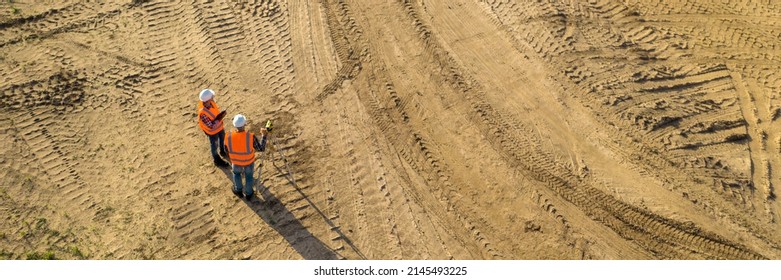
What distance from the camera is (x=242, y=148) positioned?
859 centimetres

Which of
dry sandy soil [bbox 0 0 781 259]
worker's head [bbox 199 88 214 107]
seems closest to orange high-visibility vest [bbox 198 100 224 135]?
worker's head [bbox 199 88 214 107]

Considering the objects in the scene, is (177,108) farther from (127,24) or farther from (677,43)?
(677,43)

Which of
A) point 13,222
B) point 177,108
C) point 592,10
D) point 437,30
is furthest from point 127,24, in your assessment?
point 592,10

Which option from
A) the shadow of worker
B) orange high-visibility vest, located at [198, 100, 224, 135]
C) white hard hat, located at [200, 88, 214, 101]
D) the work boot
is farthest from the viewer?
the work boot

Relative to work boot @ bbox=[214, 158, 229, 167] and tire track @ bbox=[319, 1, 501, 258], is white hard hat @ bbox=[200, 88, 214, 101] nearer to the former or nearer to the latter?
work boot @ bbox=[214, 158, 229, 167]

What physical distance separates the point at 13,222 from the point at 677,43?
11.9 metres

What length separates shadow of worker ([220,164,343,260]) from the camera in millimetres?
9000

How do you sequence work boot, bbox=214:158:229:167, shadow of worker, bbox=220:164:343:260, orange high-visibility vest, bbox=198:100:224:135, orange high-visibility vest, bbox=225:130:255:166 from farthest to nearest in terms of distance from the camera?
work boot, bbox=214:158:229:167 → orange high-visibility vest, bbox=198:100:224:135 → shadow of worker, bbox=220:164:343:260 → orange high-visibility vest, bbox=225:130:255:166

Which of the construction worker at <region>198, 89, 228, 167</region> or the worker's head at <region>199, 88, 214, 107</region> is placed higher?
the worker's head at <region>199, 88, 214, 107</region>

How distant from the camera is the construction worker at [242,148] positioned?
8.53m

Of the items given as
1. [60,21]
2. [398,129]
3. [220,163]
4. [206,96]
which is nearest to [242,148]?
[206,96]

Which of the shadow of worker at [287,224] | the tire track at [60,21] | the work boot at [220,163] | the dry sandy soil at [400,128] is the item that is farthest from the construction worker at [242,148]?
the tire track at [60,21]

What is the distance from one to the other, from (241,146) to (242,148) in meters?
0.04

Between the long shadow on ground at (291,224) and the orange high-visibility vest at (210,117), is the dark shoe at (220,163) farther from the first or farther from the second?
the orange high-visibility vest at (210,117)
